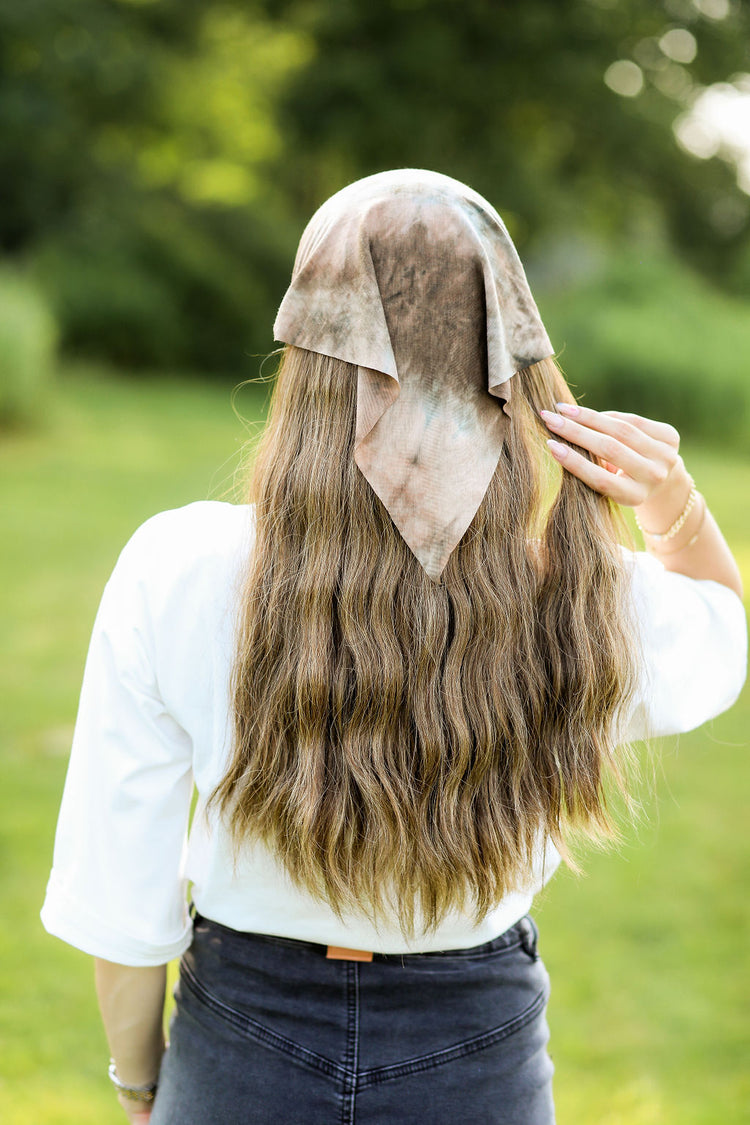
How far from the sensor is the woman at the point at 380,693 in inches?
37.5

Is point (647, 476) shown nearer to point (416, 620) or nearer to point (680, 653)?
point (680, 653)

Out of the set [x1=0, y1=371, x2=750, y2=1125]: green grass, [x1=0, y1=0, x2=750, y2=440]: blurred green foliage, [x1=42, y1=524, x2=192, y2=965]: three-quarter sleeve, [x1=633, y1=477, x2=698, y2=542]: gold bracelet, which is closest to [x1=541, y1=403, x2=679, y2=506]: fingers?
[x1=633, y1=477, x2=698, y2=542]: gold bracelet

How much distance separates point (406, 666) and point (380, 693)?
4 cm

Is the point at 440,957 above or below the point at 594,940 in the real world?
above

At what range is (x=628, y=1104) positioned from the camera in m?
2.41

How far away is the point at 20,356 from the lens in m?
8.99

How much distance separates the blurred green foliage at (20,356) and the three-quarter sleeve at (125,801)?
8666mm

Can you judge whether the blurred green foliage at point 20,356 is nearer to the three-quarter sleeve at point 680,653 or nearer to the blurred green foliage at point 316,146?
the blurred green foliage at point 316,146

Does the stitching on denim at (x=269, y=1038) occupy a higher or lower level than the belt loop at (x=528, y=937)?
lower

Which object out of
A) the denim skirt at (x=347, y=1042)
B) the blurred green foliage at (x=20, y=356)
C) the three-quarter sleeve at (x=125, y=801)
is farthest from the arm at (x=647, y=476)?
the blurred green foliage at (x=20, y=356)

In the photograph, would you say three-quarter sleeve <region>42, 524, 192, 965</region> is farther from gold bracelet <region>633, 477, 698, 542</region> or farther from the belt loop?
gold bracelet <region>633, 477, 698, 542</region>

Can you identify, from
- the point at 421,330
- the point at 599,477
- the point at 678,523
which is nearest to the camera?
the point at 421,330

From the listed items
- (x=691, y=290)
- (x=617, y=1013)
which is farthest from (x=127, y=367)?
(x=617, y=1013)

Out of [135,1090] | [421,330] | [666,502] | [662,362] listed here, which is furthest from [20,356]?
[421,330]
